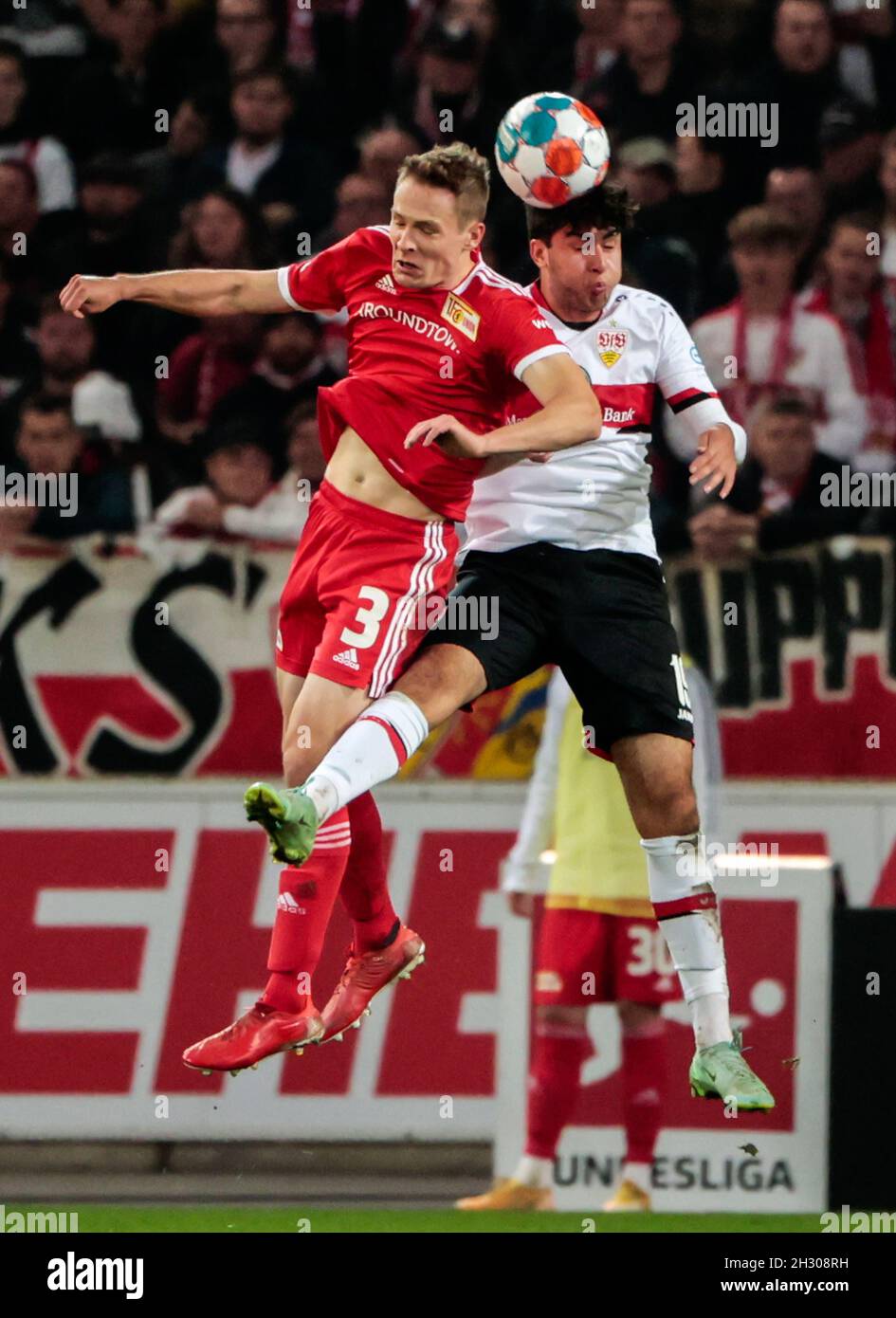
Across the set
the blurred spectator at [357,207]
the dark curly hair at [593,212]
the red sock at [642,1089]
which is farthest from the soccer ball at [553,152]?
the blurred spectator at [357,207]

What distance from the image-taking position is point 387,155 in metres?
10.2

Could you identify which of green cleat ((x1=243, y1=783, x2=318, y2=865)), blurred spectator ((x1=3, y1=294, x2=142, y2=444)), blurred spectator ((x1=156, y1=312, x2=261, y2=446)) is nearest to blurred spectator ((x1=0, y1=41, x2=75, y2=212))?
blurred spectator ((x1=3, y1=294, x2=142, y2=444))

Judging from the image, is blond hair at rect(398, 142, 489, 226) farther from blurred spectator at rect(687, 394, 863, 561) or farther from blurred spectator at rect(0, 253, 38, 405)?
blurred spectator at rect(0, 253, 38, 405)

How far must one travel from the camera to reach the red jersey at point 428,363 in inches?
229

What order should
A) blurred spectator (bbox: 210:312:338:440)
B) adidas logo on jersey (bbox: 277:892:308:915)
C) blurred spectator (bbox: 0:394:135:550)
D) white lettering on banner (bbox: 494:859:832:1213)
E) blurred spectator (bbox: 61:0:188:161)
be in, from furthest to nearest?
blurred spectator (bbox: 61:0:188:161), blurred spectator (bbox: 210:312:338:440), blurred spectator (bbox: 0:394:135:550), white lettering on banner (bbox: 494:859:832:1213), adidas logo on jersey (bbox: 277:892:308:915)

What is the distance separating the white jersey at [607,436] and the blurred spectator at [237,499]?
3.28 metres

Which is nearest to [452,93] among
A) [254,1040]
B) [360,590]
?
→ [360,590]

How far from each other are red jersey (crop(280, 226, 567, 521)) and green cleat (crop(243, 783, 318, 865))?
97 cm

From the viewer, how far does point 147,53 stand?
1092 centimetres

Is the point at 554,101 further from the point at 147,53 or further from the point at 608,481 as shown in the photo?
the point at 147,53

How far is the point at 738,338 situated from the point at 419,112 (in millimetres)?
1923

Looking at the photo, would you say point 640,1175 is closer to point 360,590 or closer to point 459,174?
point 360,590

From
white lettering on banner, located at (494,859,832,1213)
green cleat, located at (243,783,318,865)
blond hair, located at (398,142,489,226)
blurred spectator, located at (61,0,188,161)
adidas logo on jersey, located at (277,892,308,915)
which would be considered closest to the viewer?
green cleat, located at (243,783,318,865)

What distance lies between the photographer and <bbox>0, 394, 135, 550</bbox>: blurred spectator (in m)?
9.47
